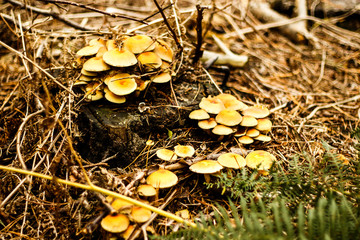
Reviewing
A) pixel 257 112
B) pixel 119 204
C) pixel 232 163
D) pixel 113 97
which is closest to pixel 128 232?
pixel 119 204

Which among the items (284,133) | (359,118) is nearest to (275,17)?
(359,118)

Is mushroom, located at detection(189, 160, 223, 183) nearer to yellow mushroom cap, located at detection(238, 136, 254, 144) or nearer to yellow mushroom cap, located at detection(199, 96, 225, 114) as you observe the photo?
yellow mushroom cap, located at detection(238, 136, 254, 144)

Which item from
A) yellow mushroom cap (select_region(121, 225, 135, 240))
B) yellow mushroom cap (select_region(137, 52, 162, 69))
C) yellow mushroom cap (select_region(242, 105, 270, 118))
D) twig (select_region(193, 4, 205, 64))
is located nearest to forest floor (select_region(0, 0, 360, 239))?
yellow mushroom cap (select_region(121, 225, 135, 240))

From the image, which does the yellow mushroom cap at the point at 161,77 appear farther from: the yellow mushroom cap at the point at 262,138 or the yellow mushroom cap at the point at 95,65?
the yellow mushroom cap at the point at 262,138

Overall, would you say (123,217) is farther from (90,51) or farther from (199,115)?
(90,51)

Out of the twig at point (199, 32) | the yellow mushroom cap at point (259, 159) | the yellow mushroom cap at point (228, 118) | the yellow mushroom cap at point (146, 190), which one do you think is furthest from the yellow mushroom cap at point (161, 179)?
the twig at point (199, 32)

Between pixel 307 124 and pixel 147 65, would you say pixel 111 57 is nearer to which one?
pixel 147 65
